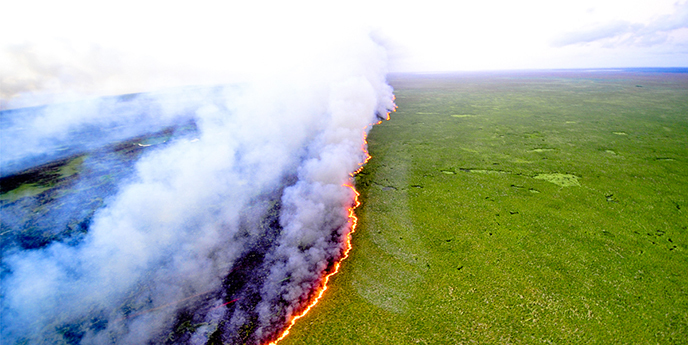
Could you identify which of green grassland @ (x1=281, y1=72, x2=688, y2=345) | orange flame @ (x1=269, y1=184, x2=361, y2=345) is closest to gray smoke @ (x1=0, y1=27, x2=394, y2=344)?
orange flame @ (x1=269, y1=184, x2=361, y2=345)

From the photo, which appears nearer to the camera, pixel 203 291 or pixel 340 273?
pixel 203 291

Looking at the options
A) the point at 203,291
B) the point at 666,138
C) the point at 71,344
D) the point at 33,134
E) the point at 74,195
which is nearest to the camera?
the point at 71,344

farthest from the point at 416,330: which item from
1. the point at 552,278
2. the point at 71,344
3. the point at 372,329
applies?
the point at 71,344

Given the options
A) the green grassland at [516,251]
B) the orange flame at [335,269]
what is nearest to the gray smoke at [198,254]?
the orange flame at [335,269]

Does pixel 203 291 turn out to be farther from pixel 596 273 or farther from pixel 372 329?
pixel 596 273

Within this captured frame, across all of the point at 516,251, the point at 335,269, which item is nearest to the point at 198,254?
the point at 335,269

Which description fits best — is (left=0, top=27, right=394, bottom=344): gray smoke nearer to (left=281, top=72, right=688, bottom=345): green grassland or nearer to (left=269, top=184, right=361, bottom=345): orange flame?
(left=269, top=184, right=361, bottom=345): orange flame

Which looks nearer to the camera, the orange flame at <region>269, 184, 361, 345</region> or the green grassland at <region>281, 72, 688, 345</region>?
the green grassland at <region>281, 72, 688, 345</region>

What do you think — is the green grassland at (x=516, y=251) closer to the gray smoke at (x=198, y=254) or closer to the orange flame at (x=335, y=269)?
the orange flame at (x=335, y=269)
